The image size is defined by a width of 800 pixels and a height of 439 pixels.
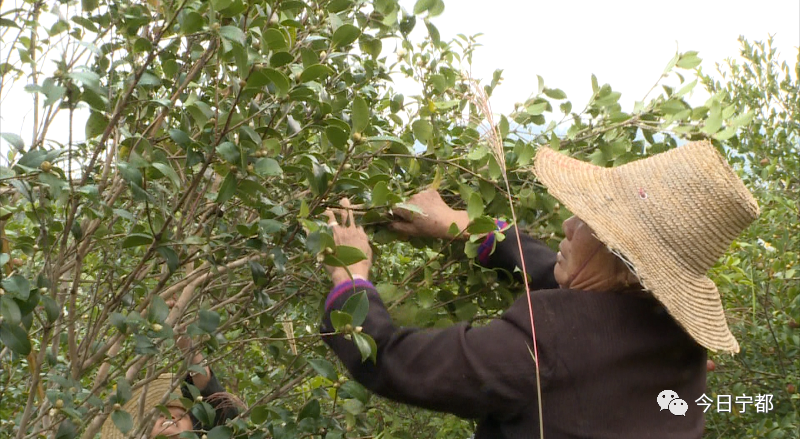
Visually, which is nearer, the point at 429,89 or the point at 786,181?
the point at 429,89

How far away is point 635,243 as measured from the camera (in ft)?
6.11

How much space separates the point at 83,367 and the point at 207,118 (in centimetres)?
69

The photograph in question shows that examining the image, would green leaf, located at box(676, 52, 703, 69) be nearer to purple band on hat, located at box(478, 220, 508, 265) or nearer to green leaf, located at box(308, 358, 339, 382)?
purple band on hat, located at box(478, 220, 508, 265)

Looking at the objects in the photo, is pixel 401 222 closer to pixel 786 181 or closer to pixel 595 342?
pixel 595 342

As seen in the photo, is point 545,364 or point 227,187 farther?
point 545,364

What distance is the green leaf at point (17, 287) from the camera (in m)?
1.37

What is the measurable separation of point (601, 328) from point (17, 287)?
1185mm

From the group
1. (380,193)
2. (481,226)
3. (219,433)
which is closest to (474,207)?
(481,226)

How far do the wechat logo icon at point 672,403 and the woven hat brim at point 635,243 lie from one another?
18 centimetres

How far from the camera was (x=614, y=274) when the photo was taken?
1.94m

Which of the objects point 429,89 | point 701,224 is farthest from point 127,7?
point 701,224

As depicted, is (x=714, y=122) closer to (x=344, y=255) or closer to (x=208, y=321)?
(x=344, y=255)

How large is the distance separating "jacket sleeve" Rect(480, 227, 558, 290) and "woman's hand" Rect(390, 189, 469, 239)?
0.48 ft

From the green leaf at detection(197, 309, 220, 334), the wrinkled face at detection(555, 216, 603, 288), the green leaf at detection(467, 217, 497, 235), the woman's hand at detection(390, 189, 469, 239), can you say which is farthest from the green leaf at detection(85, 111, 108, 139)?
the wrinkled face at detection(555, 216, 603, 288)
